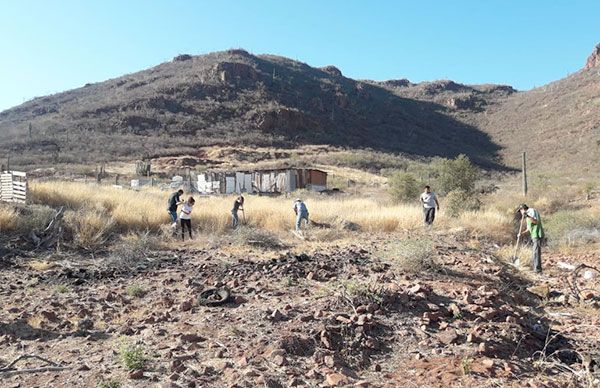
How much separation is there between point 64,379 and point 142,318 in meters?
1.72

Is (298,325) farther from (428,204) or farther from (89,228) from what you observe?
(428,204)

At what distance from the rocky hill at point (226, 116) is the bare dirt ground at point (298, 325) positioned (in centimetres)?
4816

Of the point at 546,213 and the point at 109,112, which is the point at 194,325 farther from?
the point at 109,112

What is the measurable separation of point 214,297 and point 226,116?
70297 millimetres

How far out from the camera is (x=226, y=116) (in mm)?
74625

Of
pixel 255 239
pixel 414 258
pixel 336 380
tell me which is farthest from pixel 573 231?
pixel 336 380

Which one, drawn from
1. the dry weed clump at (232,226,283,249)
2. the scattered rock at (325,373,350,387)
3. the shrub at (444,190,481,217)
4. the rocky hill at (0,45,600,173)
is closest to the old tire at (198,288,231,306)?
the scattered rock at (325,373,350,387)

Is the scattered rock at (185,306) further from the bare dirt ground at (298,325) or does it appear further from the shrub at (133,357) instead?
the shrub at (133,357)

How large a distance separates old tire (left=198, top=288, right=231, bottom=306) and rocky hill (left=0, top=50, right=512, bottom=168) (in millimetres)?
Answer: 49244

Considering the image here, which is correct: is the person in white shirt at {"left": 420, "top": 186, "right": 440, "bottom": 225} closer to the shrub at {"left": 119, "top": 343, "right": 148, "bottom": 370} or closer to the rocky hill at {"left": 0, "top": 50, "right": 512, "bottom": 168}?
the shrub at {"left": 119, "top": 343, "right": 148, "bottom": 370}

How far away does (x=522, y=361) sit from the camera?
4684 millimetres

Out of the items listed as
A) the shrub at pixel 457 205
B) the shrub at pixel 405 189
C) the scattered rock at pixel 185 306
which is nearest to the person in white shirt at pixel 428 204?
the shrub at pixel 457 205

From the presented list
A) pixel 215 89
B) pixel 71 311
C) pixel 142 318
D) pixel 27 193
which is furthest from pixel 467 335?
pixel 215 89

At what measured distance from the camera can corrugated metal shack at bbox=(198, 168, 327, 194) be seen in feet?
117
